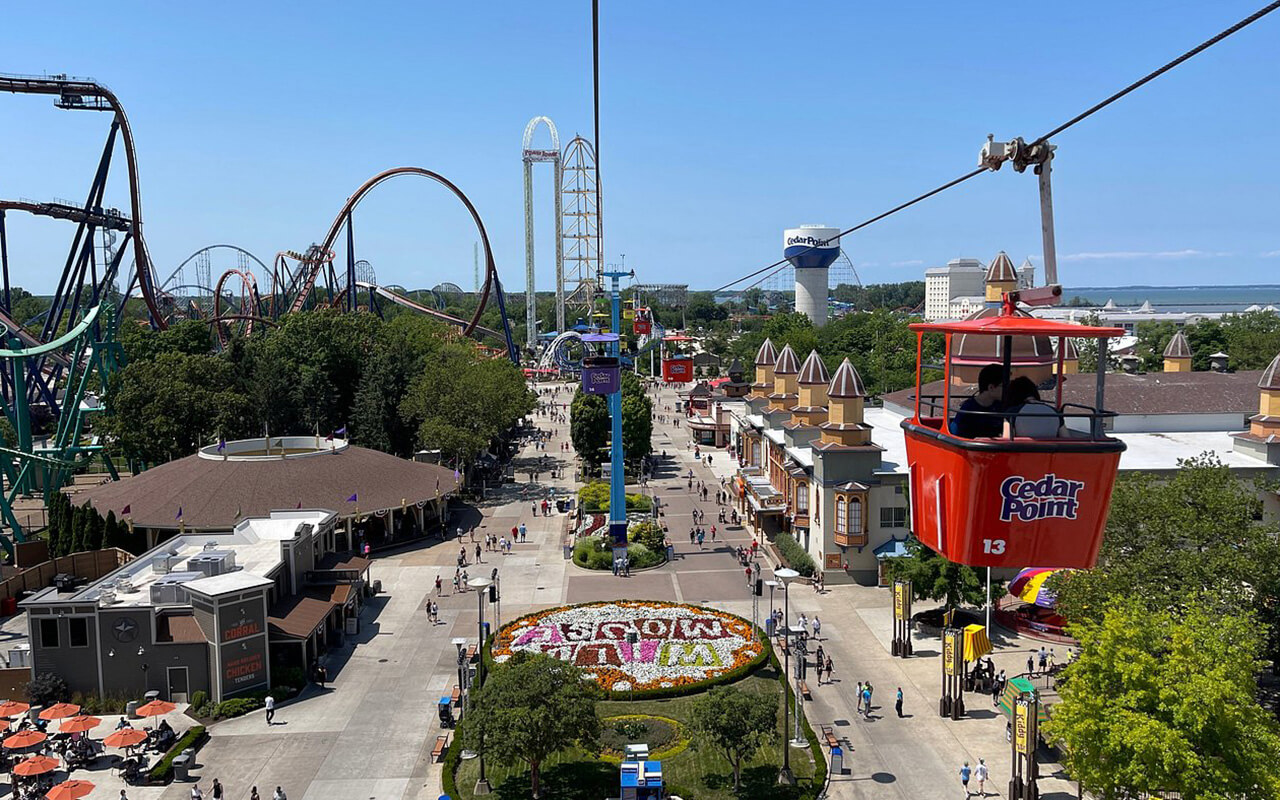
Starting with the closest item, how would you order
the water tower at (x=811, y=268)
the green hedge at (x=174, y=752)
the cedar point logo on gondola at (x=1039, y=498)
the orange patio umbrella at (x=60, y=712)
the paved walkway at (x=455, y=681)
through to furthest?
1. the cedar point logo on gondola at (x=1039, y=498)
2. the paved walkway at (x=455, y=681)
3. the green hedge at (x=174, y=752)
4. the orange patio umbrella at (x=60, y=712)
5. the water tower at (x=811, y=268)

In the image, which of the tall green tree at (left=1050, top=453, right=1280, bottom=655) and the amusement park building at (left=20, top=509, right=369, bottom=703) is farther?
the amusement park building at (left=20, top=509, right=369, bottom=703)

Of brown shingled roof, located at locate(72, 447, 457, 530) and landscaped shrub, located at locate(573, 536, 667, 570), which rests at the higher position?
brown shingled roof, located at locate(72, 447, 457, 530)

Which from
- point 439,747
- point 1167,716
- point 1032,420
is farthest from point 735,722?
point 1032,420

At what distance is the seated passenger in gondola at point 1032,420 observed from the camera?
1113cm

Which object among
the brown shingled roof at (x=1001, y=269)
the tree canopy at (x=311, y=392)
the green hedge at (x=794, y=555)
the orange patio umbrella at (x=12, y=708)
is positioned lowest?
the orange patio umbrella at (x=12, y=708)

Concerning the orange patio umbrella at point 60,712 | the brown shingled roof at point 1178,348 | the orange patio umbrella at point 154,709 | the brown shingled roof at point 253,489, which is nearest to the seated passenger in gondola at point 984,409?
the orange patio umbrella at point 154,709

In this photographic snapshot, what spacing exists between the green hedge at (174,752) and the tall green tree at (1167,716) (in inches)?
786

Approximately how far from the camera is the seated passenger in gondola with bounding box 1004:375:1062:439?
1113 centimetres

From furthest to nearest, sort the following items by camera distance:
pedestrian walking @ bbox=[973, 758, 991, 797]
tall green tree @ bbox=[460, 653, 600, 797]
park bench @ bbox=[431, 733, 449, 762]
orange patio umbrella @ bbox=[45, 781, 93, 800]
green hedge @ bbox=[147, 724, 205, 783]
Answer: park bench @ bbox=[431, 733, 449, 762], green hedge @ bbox=[147, 724, 205, 783], pedestrian walking @ bbox=[973, 758, 991, 797], tall green tree @ bbox=[460, 653, 600, 797], orange patio umbrella @ bbox=[45, 781, 93, 800]

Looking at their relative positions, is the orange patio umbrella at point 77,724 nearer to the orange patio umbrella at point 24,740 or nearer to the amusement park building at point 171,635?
the orange patio umbrella at point 24,740

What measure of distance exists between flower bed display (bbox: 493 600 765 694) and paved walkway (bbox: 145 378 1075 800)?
183cm

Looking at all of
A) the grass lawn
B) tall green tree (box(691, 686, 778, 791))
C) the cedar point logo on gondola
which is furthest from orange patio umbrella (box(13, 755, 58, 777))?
the cedar point logo on gondola

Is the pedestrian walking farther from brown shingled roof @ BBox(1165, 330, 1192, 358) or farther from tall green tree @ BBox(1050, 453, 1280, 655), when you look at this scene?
brown shingled roof @ BBox(1165, 330, 1192, 358)

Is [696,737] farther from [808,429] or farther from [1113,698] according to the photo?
[808,429]
